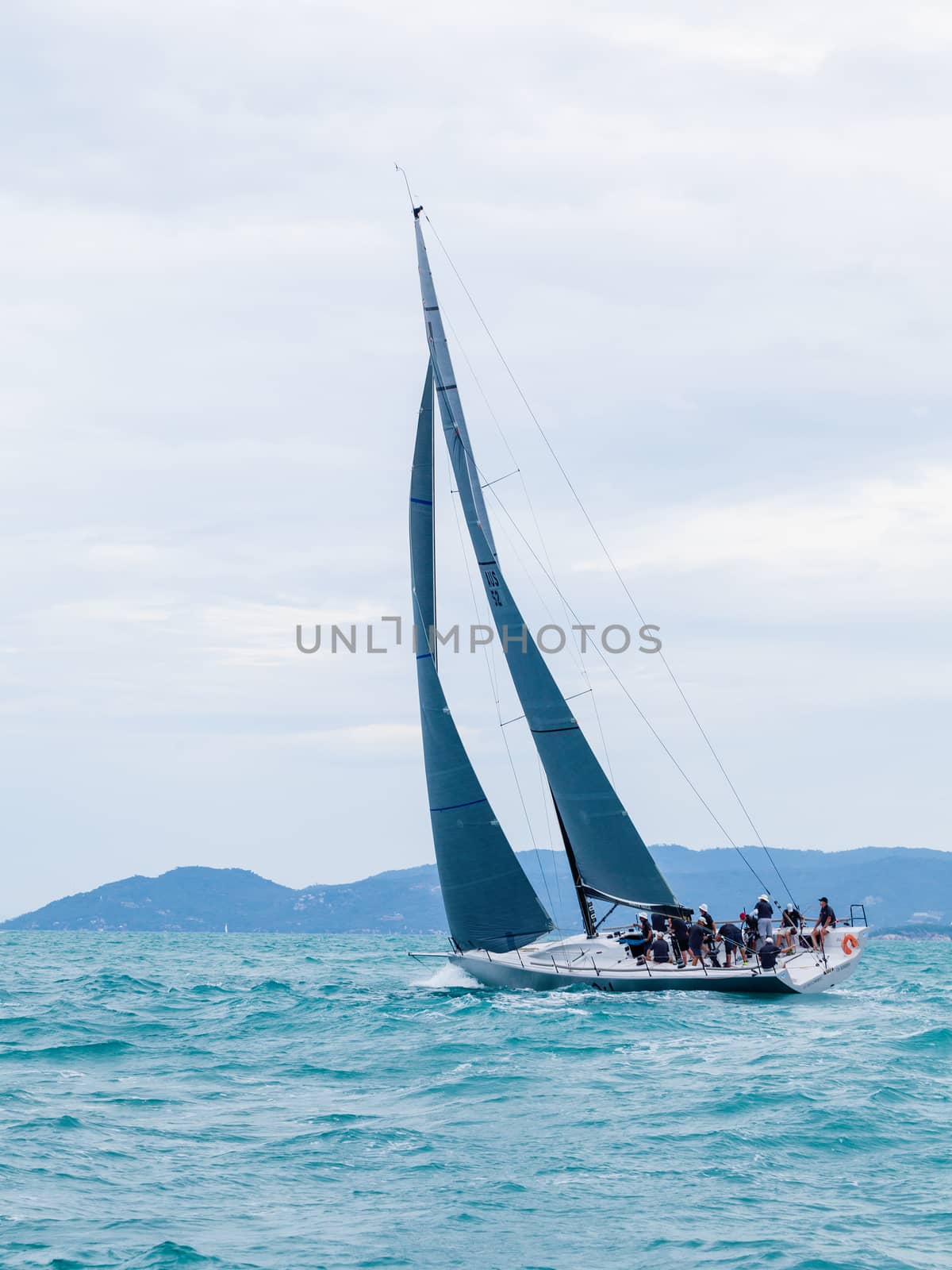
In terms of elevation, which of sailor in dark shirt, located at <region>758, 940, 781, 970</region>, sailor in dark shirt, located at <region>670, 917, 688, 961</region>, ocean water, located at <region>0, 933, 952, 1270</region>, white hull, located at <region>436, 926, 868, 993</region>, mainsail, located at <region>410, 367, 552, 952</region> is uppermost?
mainsail, located at <region>410, 367, 552, 952</region>

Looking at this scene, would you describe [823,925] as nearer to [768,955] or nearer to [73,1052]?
[768,955]

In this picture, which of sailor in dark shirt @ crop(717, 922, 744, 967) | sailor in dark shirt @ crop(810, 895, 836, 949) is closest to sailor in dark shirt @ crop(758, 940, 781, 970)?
sailor in dark shirt @ crop(717, 922, 744, 967)

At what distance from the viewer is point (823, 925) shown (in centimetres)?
2714

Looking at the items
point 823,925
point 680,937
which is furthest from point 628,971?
point 823,925

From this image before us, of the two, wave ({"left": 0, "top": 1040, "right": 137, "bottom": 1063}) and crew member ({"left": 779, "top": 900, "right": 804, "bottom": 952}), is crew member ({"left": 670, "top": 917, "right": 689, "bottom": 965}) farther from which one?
wave ({"left": 0, "top": 1040, "right": 137, "bottom": 1063})

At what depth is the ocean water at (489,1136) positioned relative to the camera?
35.7ft

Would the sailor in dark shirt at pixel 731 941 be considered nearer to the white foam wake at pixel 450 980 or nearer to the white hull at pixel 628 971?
the white hull at pixel 628 971

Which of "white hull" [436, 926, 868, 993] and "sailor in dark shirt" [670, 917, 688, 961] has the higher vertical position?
"sailor in dark shirt" [670, 917, 688, 961]

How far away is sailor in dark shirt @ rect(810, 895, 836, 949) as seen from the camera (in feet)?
88.1

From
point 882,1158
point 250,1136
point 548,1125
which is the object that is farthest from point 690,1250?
point 250,1136

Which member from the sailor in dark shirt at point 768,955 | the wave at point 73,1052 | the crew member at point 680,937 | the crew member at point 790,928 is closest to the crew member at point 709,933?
the crew member at point 680,937

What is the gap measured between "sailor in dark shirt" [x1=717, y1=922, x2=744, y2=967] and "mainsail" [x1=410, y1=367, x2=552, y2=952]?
145 inches

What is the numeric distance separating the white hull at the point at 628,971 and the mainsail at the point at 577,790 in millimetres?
1229

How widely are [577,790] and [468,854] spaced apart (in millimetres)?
2632
